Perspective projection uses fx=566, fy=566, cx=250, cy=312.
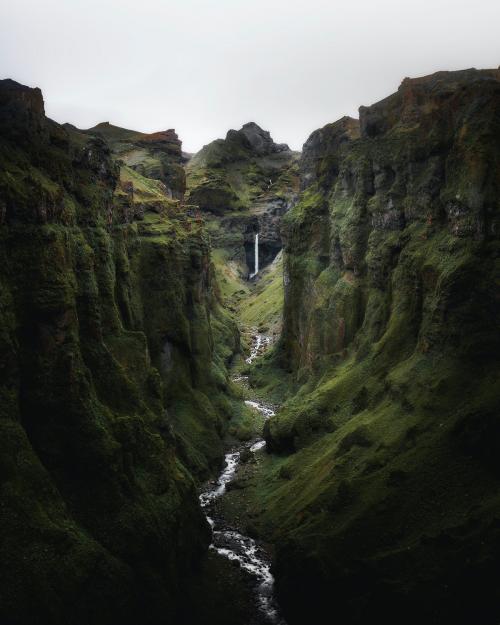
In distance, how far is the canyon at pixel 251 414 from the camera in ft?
140

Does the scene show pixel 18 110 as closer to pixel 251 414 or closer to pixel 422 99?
pixel 422 99

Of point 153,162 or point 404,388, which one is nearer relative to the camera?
point 404,388

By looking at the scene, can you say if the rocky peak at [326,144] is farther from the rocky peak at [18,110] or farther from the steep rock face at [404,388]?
the rocky peak at [18,110]

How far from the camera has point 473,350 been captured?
6172 centimetres

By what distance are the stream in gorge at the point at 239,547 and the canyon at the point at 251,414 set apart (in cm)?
23

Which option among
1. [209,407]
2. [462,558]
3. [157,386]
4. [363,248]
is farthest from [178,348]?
[462,558]

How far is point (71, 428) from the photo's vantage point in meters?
46.6

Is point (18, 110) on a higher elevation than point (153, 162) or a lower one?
lower

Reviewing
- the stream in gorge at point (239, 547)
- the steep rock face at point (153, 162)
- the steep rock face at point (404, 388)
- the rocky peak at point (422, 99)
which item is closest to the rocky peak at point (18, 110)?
the steep rock face at point (404, 388)

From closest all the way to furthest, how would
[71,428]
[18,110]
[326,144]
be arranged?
[71,428] → [18,110] → [326,144]

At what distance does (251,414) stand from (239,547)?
46.0m

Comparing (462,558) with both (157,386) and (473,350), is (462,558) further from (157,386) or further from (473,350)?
(157,386)

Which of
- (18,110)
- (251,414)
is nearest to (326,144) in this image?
(251,414)

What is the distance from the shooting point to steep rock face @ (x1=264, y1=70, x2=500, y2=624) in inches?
1834
